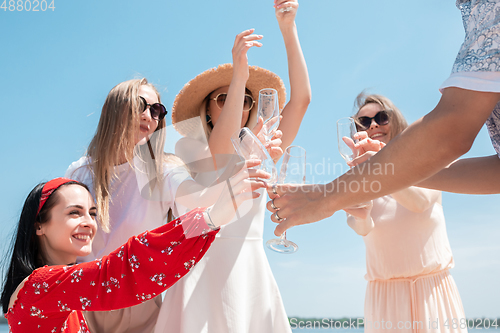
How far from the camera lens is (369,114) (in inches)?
178

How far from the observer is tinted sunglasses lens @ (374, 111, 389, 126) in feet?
14.5

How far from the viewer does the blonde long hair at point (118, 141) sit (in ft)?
9.31

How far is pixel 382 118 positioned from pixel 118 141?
293 cm

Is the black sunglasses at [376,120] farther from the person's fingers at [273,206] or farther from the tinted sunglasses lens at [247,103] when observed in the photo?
the person's fingers at [273,206]

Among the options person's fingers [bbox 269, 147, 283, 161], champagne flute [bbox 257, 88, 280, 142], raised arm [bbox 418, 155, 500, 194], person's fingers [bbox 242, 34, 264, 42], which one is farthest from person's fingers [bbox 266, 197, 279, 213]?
person's fingers [bbox 242, 34, 264, 42]

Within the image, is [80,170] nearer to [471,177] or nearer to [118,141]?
[118,141]

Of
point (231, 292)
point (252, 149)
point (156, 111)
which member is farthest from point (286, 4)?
point (231, 292)

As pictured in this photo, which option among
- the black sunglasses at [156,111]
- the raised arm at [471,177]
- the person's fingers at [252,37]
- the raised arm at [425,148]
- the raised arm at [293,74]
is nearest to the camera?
the raised arm at [425,148]

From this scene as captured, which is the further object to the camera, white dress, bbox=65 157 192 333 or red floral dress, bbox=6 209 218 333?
white dress, bbox=65 157 192 333

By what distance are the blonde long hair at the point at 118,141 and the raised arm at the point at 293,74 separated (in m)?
1.04

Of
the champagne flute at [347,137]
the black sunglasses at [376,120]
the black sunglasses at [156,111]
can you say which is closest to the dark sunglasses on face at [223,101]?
the black sunglasses at [156,111]

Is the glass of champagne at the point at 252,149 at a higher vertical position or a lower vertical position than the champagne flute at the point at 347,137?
lower

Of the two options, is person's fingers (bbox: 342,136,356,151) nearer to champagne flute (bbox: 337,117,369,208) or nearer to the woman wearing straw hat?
champagne flute (bbox: 337,117,369,208)

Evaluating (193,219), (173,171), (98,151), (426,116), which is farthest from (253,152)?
(98,151)
